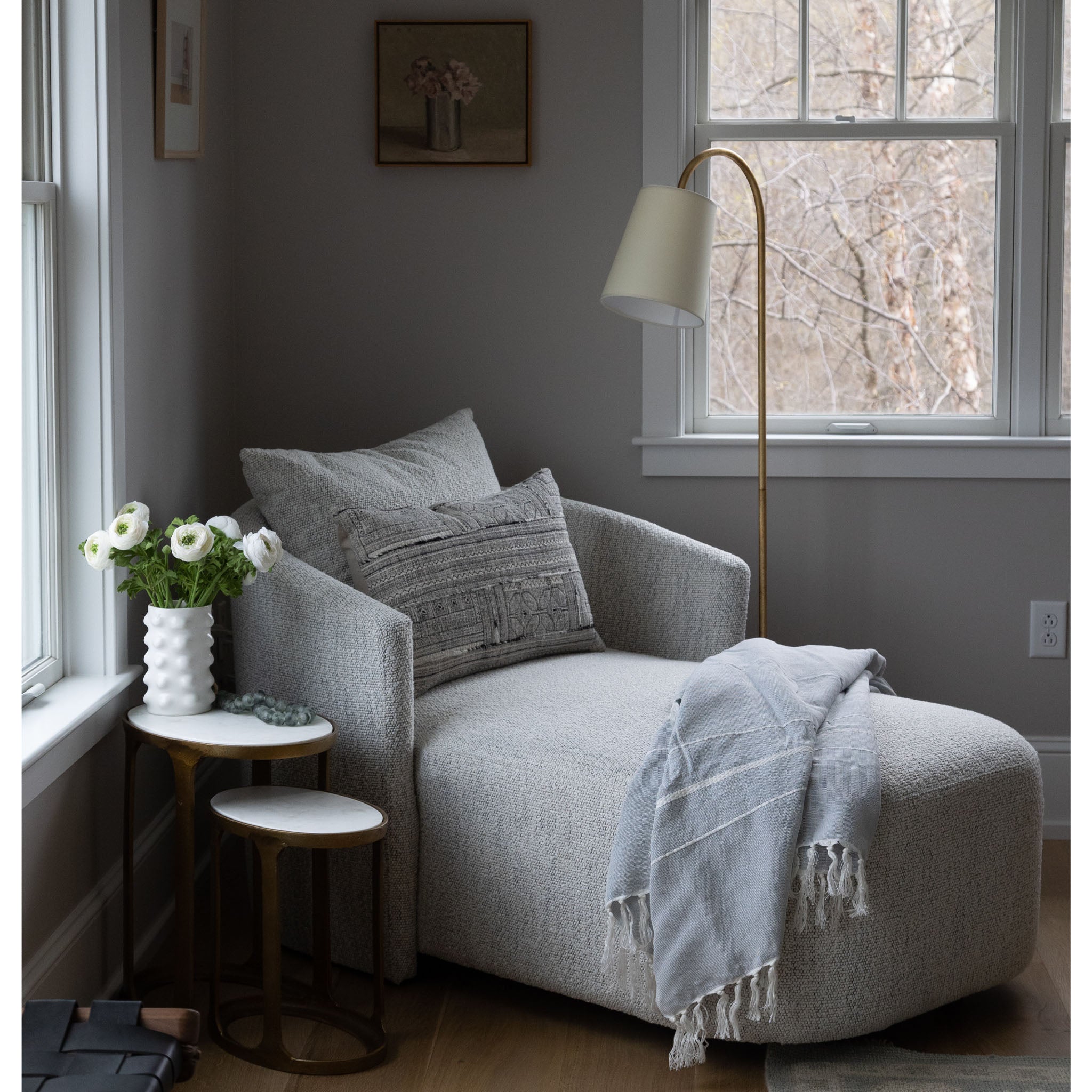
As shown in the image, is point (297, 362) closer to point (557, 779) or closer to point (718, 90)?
point (718, 90)

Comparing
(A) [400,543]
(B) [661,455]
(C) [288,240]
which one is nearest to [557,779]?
(A) [400,543]

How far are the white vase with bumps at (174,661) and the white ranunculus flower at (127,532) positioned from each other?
0.13 m

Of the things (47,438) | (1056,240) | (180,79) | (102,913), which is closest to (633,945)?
(102,913)

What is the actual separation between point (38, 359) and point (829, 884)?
1498 mm

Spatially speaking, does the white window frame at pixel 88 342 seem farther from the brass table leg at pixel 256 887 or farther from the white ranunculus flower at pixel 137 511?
the brass table leg at pixel 256 887

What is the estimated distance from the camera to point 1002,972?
2.07 metres

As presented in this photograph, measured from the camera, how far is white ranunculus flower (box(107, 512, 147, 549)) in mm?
1958

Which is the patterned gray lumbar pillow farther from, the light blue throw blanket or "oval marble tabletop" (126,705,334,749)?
the light blue throw blanket

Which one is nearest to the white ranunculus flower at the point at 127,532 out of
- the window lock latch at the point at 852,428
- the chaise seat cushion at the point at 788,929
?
the chaise seat cushion at the point at 788,929

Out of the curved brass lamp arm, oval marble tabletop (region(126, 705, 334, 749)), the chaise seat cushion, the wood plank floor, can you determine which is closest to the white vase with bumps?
oval marble tabletop (region(126, 705, 334, 749))

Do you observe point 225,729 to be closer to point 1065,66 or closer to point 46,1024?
point 46,1024

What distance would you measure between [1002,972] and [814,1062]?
377mm

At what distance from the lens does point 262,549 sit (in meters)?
2.04

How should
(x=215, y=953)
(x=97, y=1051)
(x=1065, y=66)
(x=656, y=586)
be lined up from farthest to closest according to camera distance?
1. (x=1065, y=66)
2. (x=656, y=586)
3. (x=215, y=953)
4. (x=97, y=1051)
